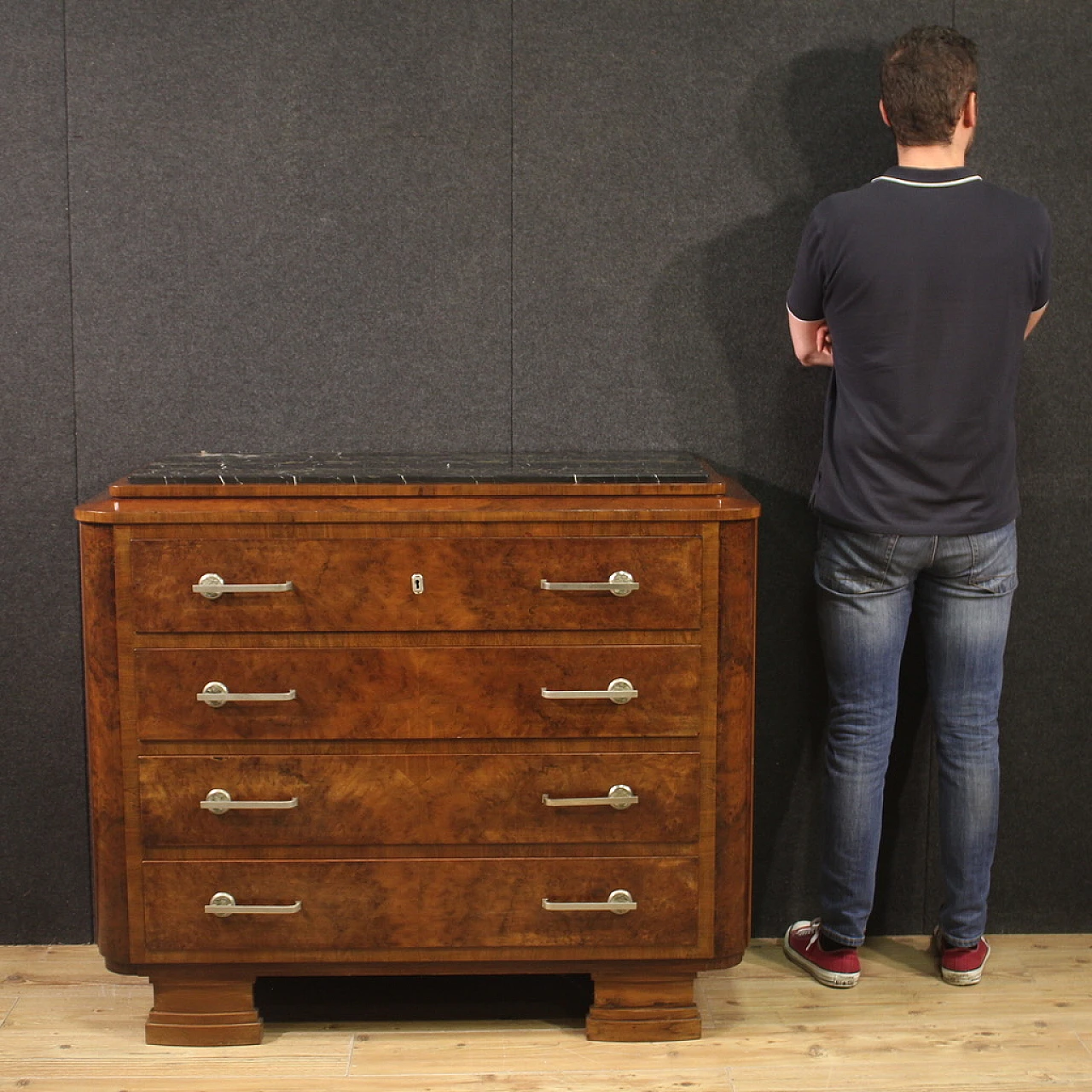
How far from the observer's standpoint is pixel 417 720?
2.06 m

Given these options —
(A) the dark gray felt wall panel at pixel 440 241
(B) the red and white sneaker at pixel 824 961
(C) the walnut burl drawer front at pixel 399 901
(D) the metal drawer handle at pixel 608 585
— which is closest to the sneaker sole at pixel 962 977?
(B) the red and white sneaker at pixel 824 961

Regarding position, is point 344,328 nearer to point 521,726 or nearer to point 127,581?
point 127,581

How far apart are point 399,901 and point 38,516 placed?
104 centimetres

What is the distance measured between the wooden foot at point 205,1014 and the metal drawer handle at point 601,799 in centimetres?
61

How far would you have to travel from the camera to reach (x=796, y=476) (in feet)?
8.23

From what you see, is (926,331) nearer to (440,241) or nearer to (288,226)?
(440,241)

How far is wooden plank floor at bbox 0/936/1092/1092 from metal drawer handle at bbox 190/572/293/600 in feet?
2.61

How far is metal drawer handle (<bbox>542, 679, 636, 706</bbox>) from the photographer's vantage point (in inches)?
80.8

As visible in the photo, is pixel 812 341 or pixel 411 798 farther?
pixel 812 341

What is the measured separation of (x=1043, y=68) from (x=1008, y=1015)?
1.74m

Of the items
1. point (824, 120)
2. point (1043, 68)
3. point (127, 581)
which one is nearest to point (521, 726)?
point (127, 581)

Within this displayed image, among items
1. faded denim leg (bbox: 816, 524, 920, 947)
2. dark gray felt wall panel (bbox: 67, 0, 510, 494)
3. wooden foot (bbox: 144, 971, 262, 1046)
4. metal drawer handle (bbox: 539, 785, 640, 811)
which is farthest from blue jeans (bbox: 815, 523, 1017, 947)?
wooden foot (bbox: 144, 971, 262, 1046)

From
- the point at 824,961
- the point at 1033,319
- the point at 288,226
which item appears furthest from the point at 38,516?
the point at 1033,319

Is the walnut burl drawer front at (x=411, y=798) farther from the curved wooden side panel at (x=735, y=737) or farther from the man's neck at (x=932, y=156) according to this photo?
the man's neck at (x=932, y=156)
